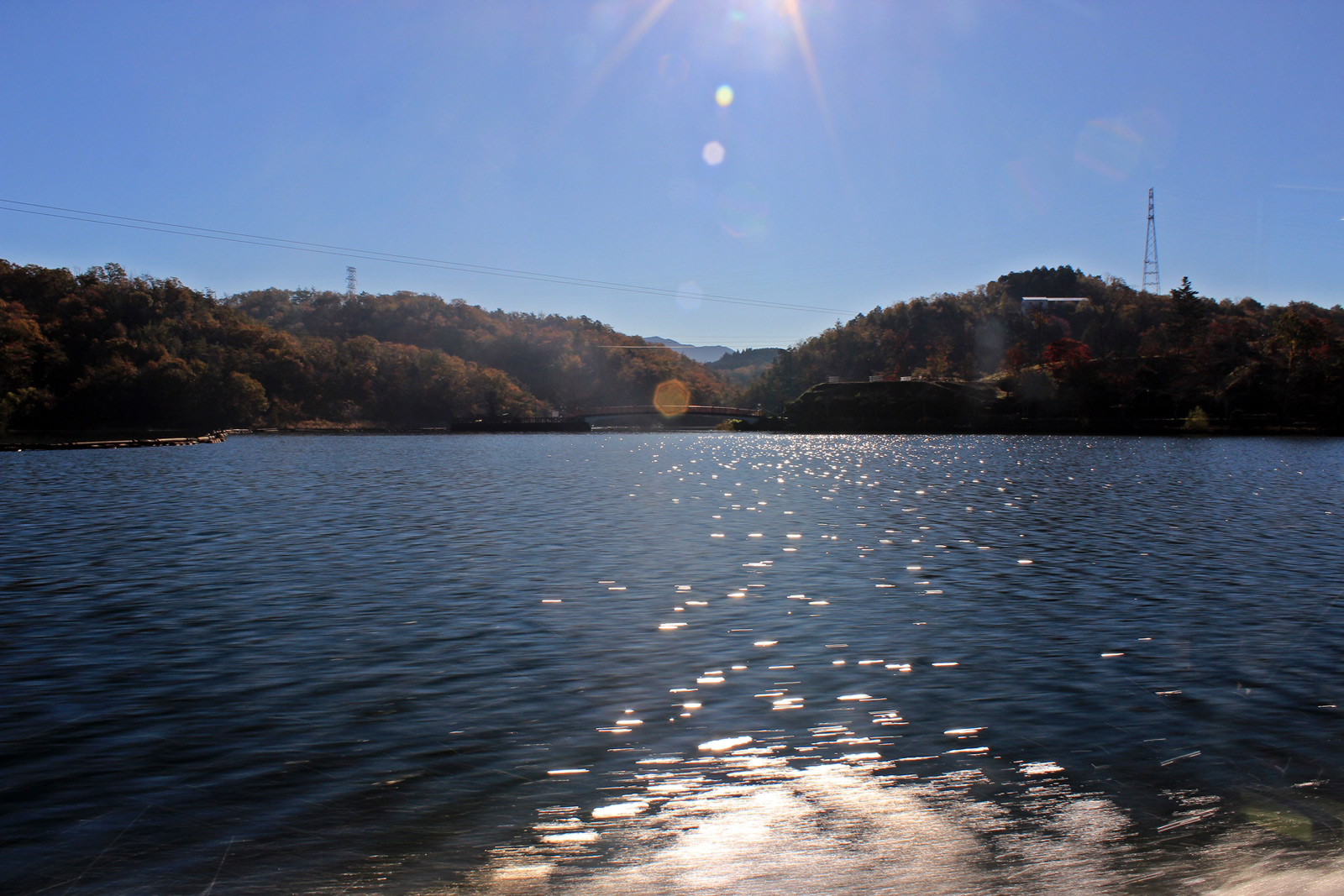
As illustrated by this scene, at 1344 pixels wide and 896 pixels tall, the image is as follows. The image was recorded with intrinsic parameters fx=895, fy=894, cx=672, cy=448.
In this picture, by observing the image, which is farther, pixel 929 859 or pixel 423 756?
pixel 423 756

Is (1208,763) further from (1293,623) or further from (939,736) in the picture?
(1293,623)

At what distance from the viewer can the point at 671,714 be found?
44.1 feet

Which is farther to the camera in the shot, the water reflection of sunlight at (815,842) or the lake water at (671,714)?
the lake water at (671,714)

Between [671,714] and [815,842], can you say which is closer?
[815,842]

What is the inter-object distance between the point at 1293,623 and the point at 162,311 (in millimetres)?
210849

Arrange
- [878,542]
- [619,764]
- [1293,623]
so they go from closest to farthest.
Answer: [619,764] < [1293,623] < [878,542]

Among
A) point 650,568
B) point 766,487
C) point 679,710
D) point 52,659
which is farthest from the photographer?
point 766,487

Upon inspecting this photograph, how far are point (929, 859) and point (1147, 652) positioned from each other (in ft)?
34.0

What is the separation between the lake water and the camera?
8875 millimetres

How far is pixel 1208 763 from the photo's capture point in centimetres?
1141

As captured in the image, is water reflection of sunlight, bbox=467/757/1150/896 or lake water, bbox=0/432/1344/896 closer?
water reflection of sunlight, bbox=467/757/1150/896

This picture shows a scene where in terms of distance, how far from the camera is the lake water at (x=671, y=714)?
349 inches

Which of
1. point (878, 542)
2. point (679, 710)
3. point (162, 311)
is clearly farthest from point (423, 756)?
point (162, 311)

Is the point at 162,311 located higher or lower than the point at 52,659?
higher
